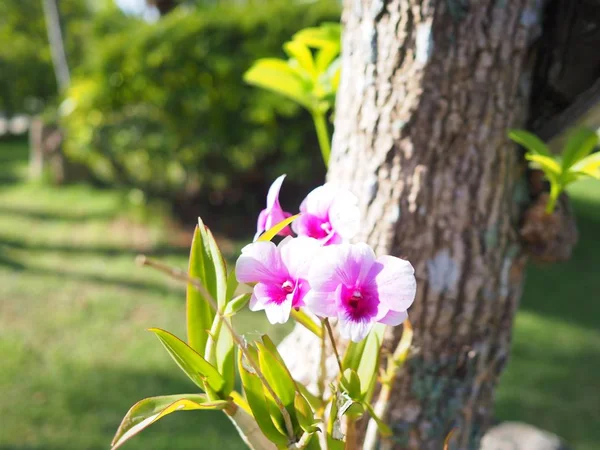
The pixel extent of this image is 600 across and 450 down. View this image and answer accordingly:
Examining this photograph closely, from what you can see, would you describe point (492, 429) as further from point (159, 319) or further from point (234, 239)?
point (234, 239)

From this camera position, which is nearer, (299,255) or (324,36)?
(299,255)

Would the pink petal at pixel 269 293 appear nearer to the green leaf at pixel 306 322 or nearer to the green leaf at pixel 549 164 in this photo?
the green leaf at pixel 306 322

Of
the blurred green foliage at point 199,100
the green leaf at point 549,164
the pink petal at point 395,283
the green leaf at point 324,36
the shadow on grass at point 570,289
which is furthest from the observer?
the blurred green foliage at point 199,100

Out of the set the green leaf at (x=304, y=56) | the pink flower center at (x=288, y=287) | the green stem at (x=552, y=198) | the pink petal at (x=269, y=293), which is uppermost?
the green leaf at (x=304, y=56)

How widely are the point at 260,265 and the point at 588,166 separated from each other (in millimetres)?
822

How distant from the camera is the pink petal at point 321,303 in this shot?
0.84 meters

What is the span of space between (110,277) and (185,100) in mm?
1695

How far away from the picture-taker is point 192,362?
962 millimetres

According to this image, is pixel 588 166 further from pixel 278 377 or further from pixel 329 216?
pixel 278 377

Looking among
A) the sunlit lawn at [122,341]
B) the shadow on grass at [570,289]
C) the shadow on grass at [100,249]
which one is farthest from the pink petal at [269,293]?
the shadow on grass at [100,249]

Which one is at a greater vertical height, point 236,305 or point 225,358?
point 236,305

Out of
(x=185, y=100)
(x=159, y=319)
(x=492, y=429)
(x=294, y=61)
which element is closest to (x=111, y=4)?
Answer: (x=185, y=100)

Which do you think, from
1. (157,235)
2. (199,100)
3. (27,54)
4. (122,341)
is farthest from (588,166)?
(27,54)

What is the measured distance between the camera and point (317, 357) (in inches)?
56.9
